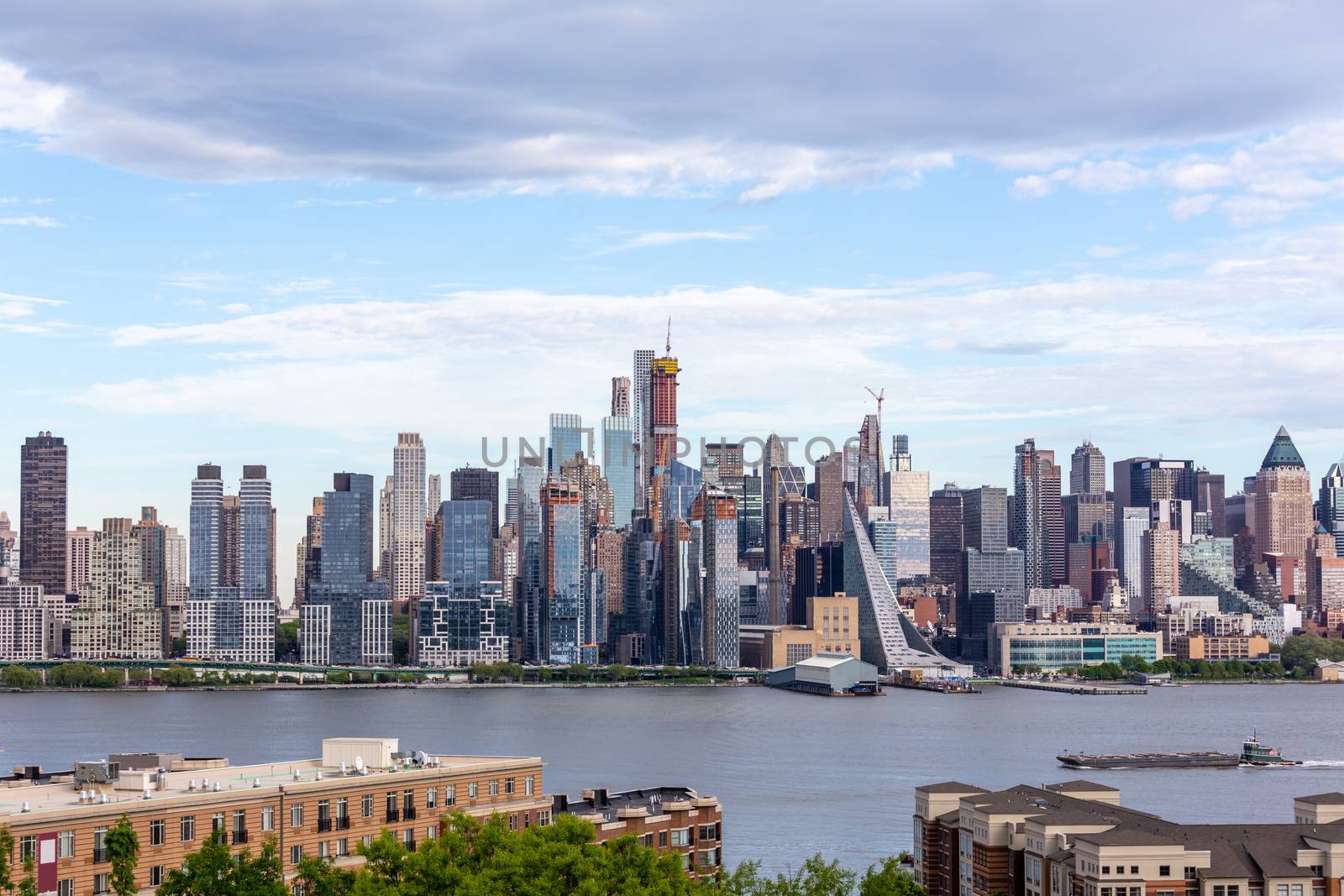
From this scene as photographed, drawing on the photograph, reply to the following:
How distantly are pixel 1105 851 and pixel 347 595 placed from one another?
157 meters

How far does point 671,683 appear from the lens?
140500mm

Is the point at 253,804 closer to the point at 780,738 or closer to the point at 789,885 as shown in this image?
the point at 789,885

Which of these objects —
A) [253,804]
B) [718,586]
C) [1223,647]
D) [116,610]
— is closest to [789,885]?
[253,804]

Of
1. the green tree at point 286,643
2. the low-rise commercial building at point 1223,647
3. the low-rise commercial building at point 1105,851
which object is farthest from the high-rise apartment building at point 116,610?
the low-rise commercial building at point 1105,851

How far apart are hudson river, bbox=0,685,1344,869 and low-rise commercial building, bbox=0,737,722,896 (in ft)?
40.9

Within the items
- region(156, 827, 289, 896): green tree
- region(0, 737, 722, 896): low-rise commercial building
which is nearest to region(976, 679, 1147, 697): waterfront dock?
region(0, 737, 722, 896): low-rise commercial building

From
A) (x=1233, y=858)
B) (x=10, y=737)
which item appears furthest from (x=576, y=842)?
(x=10, y=737)

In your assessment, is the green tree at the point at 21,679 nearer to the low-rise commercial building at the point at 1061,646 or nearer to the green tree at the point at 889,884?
the low-rise commercial building at the point at 1061,646

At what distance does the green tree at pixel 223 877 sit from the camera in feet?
70.5

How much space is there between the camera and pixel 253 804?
24547 mm

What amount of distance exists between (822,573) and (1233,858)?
14919 centimetres

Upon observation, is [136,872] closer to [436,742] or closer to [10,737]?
[436,742]

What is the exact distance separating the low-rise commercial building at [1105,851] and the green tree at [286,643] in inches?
6076

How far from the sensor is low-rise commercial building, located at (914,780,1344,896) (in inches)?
1129
